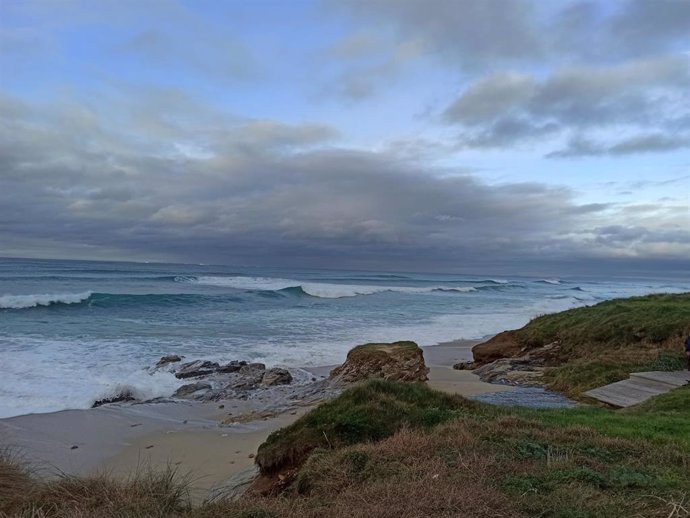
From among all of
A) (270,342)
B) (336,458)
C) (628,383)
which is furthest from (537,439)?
(270,342)

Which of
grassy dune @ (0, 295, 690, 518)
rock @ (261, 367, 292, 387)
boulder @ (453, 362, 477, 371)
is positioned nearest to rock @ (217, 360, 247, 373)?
rock @ (261, 367, 292, 387)

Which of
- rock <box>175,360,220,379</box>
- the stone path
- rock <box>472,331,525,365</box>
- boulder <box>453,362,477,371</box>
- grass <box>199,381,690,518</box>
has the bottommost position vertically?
rock <box>175,360,220,379</box>

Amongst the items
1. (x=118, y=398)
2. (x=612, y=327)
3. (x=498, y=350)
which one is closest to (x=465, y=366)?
(x=498, y=350)

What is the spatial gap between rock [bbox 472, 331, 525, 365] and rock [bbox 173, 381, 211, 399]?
362 inches

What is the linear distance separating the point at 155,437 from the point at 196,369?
5.43 metres

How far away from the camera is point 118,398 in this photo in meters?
12.9

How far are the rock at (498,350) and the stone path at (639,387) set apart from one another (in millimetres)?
5995

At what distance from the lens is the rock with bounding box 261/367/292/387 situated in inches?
569

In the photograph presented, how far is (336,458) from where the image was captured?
17.2 feet

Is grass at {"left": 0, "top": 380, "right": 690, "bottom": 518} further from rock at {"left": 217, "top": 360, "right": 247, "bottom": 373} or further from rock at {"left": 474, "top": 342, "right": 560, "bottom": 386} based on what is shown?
rock at {"left": 217, "top": 360, "right": 247, "bottom": 373}

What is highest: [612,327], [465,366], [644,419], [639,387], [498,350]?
[612,327]

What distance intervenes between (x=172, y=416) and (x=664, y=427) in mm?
9431

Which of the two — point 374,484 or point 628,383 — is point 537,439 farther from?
point 628,383

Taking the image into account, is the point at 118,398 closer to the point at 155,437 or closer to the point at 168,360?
the point at 155,437
